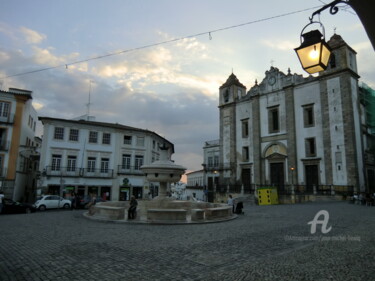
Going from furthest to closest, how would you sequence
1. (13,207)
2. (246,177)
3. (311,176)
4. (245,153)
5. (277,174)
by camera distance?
(245,153)
(246,177)
(277,174)
(311,176)
(13,207)

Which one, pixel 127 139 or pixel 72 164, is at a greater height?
pixel 127 139

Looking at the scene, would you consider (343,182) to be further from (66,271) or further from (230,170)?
(66,271)

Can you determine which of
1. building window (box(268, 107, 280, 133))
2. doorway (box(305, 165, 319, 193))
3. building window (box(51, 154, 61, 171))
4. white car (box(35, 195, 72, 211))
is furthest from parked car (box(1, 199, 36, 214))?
building window (box(268, 107, 280, 133))

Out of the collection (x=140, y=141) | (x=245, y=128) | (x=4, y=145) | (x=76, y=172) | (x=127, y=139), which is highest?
(x=245, y=128)

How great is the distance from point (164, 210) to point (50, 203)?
14661mm

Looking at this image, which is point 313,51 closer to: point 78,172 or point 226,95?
point 78,172

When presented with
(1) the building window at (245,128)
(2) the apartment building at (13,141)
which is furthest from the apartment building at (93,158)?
(1) the building window at (245,128)

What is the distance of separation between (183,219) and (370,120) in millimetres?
30612

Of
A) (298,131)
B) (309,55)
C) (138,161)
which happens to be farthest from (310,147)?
(309,55)

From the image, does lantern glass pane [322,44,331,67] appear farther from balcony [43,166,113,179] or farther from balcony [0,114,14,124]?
balcony [43,166,113,179]

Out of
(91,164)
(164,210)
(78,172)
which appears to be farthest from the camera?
(91,164)

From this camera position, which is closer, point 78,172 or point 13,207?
point 13,207

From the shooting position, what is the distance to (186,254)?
615 centimetres

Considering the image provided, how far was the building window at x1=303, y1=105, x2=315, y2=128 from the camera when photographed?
32469 millimetres
